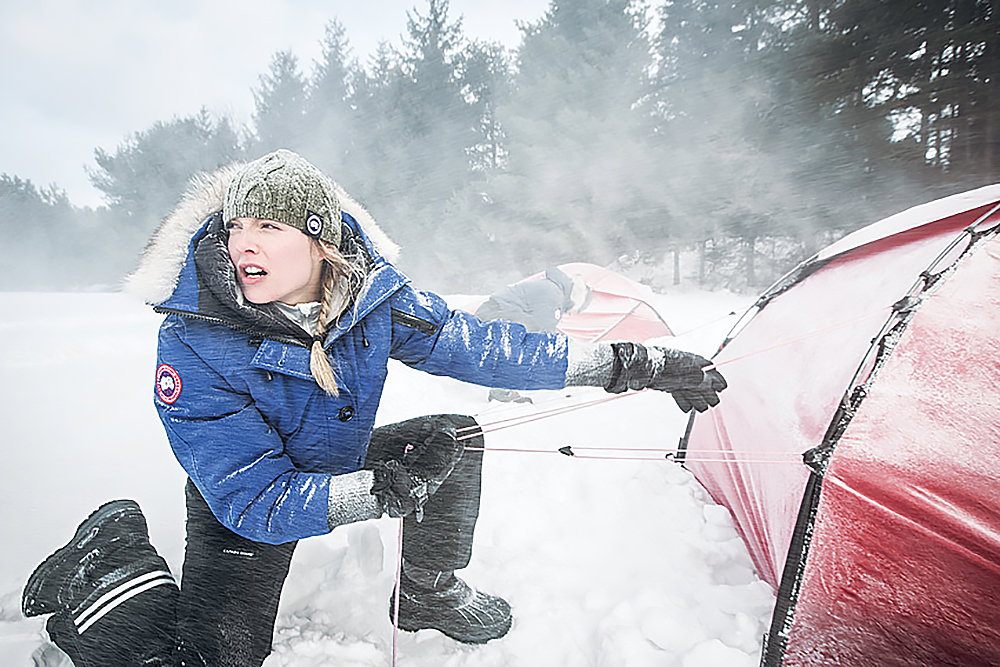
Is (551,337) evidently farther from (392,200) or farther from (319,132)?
(319,132)

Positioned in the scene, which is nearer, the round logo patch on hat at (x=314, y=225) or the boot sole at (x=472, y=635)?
the round logo patch on hat at (x=314, y=225)

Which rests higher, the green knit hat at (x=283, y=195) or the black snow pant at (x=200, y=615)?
the green knit hat at (x=283, y=195)

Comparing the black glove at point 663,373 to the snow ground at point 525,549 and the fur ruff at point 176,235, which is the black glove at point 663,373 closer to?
the snow ground at point 525,549

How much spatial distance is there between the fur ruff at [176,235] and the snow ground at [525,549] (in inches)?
37.5

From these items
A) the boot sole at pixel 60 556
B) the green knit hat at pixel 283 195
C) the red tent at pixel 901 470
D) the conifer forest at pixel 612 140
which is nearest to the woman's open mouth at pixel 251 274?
the green knit hat at pixel 283 195

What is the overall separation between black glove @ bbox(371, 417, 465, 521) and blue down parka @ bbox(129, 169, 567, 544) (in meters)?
0.11

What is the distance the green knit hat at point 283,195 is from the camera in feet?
3.40

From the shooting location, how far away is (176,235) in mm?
1065

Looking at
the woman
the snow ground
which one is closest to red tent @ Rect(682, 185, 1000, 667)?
the snow ground

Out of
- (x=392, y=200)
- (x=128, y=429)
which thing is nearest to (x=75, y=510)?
(x=128, y=429)

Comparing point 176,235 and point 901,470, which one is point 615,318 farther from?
point 176,235

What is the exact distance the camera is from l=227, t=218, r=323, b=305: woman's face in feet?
3.34

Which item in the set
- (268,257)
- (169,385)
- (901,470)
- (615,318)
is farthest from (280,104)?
(901,470)

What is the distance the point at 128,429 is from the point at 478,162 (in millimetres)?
12724
